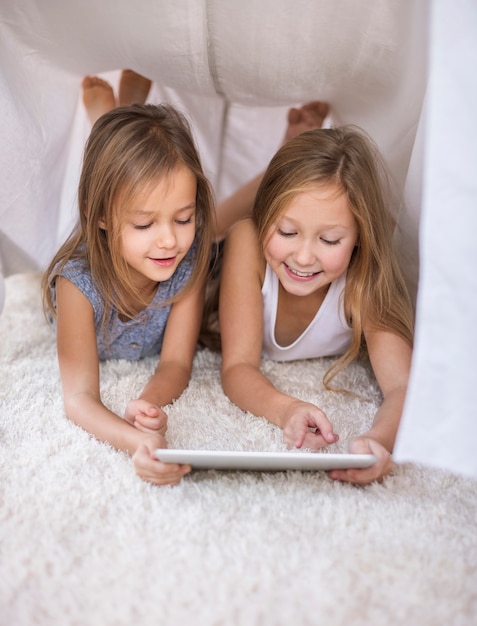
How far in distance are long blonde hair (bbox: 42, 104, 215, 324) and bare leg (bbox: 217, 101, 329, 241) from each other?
13.3 inches

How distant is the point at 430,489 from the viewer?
1121 mm

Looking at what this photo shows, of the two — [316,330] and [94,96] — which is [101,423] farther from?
[94,96]

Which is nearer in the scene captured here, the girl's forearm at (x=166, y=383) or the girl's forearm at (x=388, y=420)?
the girl's forearm at (x=388, y=420)

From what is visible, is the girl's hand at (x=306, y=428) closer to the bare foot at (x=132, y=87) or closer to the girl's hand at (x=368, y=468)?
the girl's hand at (x=368, y=468)

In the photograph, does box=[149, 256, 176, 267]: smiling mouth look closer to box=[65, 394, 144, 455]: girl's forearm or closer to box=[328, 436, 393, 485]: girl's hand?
box=[65, 394, 144, 455]: girl's forearm

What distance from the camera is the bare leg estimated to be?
1.80 metres

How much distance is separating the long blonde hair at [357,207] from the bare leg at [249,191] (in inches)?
12.4

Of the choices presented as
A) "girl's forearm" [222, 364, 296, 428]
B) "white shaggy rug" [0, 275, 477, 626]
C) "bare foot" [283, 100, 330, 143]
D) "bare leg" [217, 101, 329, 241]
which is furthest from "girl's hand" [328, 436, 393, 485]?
"bare foot" [283, 100, 330, 143]

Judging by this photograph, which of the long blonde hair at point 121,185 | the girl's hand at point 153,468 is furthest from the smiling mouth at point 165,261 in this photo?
the girl's hand at point 153,468

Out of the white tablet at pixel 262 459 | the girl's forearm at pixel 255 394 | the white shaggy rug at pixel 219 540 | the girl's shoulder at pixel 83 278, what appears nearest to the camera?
the white shaggy rug at pixel 219 540

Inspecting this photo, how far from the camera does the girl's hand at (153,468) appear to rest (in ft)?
3.50

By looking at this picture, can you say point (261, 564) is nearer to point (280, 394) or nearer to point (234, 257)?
point (280, 394)

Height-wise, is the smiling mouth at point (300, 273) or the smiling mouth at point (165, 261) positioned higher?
the smiling mouth at point (300, 273)

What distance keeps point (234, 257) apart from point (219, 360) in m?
0.25
